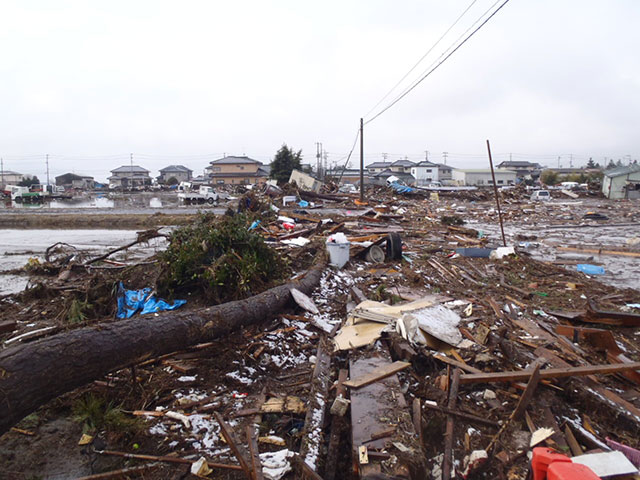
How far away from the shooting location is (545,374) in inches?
129

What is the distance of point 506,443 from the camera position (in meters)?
2.83

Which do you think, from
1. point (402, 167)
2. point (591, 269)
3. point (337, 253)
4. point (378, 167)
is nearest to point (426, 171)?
point (402, 167)

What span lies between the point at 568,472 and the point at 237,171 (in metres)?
69.5

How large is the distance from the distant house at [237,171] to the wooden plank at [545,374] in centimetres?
6028

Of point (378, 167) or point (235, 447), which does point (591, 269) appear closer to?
point (235, 447)

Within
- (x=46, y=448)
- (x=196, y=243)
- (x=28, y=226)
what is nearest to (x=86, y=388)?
(x=46, y=448)

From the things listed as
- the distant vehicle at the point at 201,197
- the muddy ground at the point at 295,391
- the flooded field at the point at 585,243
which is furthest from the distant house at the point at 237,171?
the muddy ground at the point at 295,391

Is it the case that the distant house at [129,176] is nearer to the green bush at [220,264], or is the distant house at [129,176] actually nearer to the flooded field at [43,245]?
the flooded field at [43,245]

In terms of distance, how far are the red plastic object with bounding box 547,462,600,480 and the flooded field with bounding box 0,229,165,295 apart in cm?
1015

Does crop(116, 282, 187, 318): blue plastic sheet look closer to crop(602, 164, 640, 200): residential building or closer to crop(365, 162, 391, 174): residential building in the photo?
crop(602, 164, 640, 200): residential building

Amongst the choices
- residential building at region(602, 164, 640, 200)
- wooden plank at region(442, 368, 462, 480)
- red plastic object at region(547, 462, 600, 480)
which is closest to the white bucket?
wooden plank at region(442, 368, 462, 480)

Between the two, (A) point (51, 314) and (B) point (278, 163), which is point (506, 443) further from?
(B) point (278, 163)

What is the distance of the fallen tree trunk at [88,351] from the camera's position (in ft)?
8.67

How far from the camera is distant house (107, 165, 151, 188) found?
7600cm
